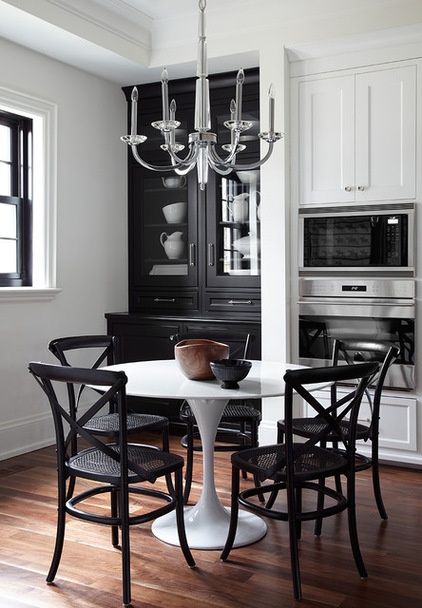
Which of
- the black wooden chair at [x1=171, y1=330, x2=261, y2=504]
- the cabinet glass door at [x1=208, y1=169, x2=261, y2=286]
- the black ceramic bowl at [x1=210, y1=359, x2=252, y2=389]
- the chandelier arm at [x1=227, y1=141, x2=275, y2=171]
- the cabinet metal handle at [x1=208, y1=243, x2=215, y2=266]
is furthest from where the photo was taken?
the cabinet metal handle at [x1=208, y1=243, x2=215, y2=266]

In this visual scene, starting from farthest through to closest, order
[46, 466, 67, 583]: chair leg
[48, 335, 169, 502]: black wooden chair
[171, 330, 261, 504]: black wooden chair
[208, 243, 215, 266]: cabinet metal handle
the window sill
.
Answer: [208, 243, 215, 266]: cabinet metal handle → the window sill → [171, 330, 261, 504]: black wooden chair → [48, 335, 169, 502]: black wooden chair → [46, 466, 67, 583]: chair leg

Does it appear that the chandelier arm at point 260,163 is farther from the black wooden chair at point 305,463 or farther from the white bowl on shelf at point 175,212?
the white bowl on shelf at point 175,212

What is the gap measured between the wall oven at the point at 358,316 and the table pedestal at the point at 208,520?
4.46 ft

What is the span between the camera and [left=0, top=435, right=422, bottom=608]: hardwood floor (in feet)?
7.78

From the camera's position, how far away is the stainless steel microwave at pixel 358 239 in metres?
3.93

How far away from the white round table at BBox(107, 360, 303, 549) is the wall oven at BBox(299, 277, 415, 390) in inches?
40.6

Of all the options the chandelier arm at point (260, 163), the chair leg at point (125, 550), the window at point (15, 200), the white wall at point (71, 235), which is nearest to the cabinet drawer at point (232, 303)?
the white wall at point (71, 235)

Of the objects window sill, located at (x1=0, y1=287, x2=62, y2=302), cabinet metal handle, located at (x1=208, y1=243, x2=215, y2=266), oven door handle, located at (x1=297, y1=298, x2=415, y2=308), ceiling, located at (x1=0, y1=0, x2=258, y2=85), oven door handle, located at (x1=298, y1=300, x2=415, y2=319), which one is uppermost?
ceiling, located at (x1=0, y1=0, x2=258, y2=85)

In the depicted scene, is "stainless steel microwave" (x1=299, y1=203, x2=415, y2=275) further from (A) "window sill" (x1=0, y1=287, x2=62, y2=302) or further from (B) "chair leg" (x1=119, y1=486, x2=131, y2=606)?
(B) "chair leg" (x1=119, y1=486, x2=131, y2=606)

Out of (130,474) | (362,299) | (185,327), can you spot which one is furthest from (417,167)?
(130,474)

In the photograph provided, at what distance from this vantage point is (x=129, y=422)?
10.5 ft

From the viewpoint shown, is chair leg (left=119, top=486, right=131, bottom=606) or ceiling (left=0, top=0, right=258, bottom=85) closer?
chair leg (left=119, top=486, right=131, bottom=606)

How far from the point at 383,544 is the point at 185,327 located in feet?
7.21

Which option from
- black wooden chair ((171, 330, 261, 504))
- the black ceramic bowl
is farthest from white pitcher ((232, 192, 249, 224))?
the black ceramic bowl
